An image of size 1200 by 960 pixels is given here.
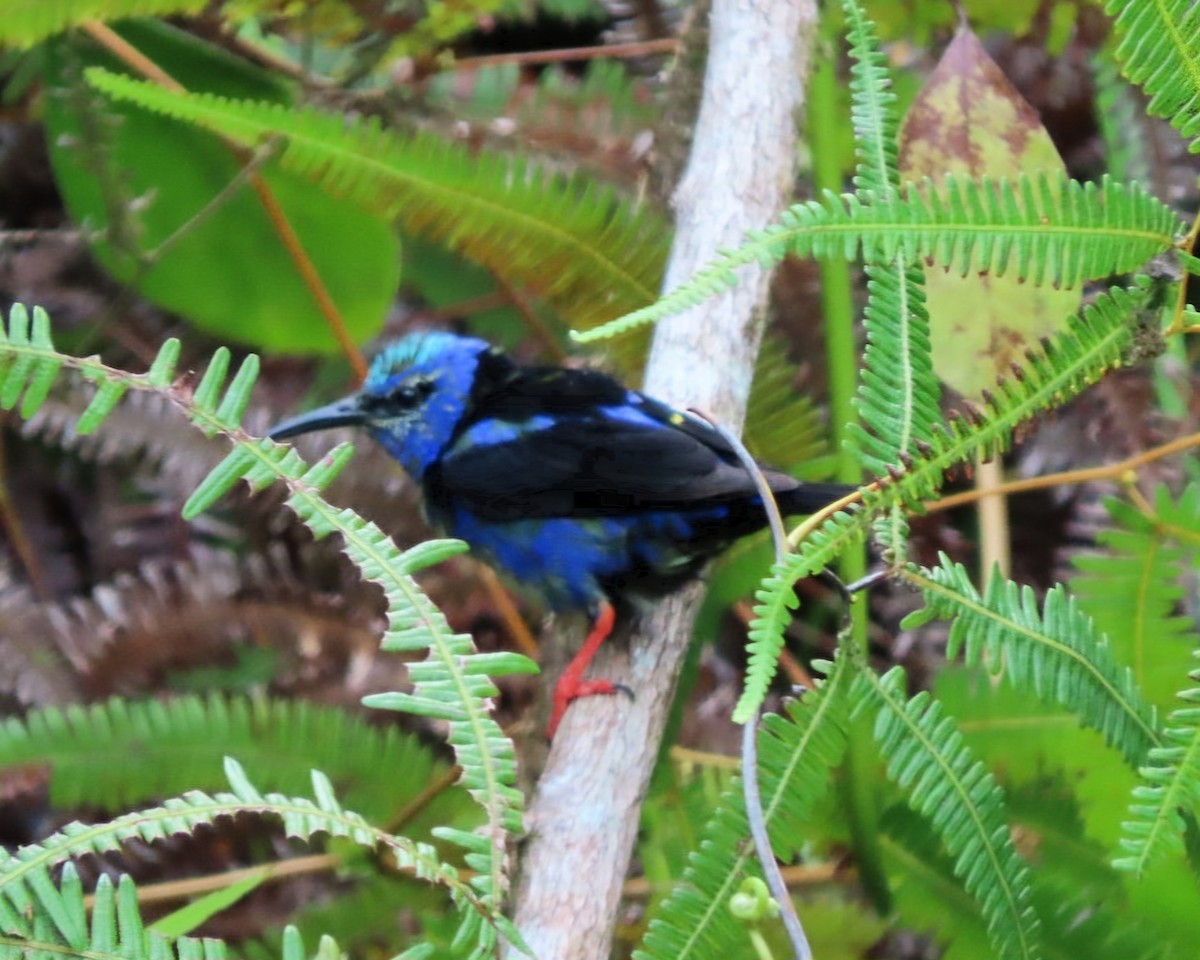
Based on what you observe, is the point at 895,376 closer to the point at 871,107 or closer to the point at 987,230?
the point at 987,230

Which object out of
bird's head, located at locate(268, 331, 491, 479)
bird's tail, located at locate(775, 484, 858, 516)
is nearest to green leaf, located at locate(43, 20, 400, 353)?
bird's head, located at locate(268, 331, 491, 479)

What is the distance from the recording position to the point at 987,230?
122 centimetres

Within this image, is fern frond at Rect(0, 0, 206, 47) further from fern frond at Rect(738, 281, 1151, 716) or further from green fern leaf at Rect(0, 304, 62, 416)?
fern frond at Rect(738, 281, 1151, 716)

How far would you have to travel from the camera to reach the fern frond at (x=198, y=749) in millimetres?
1957

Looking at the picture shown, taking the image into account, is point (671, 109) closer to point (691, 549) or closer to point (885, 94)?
point (691, 549)

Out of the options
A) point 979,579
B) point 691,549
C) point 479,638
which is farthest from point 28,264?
point 979,579

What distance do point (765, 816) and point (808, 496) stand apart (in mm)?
749

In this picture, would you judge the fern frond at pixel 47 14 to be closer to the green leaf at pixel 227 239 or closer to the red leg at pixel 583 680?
the green leaf at pixel 227 239

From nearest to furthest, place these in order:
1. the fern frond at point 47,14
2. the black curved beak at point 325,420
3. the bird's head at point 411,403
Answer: the fern frond at point 47,14 < the black curved beak at point 325,420 < the bird's head at point 411,403

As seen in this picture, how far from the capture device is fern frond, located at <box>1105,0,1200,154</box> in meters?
1.20

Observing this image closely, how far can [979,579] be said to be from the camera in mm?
2740

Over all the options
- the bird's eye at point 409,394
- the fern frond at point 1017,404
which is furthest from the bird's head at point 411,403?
the fern frond at point 1017,404

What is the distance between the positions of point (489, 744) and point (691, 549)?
1.04 m

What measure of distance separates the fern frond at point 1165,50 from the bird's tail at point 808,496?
0.81 metres
